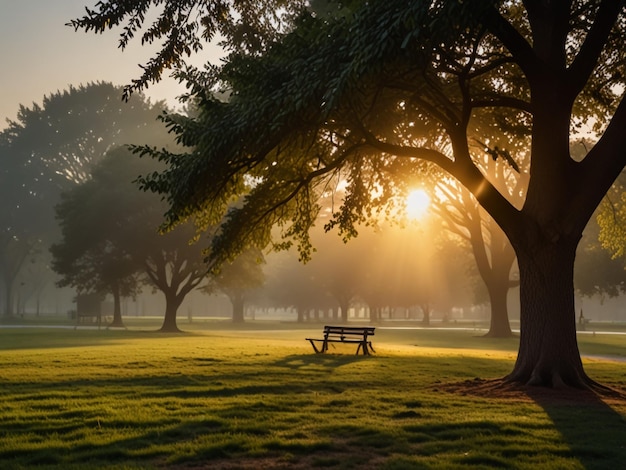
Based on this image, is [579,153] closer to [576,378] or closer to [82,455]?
[576,378]

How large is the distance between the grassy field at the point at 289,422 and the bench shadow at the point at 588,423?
2 centimetres

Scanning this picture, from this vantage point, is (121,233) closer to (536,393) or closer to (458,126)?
(458,126)

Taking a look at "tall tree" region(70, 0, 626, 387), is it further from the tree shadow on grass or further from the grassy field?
the grassy field

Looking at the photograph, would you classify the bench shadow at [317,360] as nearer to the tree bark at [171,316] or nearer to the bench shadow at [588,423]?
the bench shadow at [588,423]

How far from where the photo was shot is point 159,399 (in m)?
11.8

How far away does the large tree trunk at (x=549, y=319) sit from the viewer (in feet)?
46.9

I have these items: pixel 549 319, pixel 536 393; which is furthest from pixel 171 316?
pixel 536 393

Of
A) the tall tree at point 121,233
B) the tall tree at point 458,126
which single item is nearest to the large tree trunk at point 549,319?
the tall tree at point 458,126

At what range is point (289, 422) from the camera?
9750mm

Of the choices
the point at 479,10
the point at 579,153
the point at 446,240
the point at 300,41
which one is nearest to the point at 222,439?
the point at 479,10

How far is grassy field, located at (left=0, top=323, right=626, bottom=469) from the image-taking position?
7641 millimetres

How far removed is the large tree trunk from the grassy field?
1.12 metres

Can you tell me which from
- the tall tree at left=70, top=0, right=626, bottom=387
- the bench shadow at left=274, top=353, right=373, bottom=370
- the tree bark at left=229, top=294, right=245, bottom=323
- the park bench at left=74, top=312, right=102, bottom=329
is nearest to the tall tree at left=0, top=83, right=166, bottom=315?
the park bench at left=74, top=312, right=102, bottom=329

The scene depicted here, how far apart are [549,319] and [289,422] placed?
283 inches
